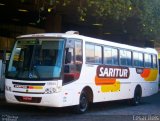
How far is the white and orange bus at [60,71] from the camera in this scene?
47.8 ft

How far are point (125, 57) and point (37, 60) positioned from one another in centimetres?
602

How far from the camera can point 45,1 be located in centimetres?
1998

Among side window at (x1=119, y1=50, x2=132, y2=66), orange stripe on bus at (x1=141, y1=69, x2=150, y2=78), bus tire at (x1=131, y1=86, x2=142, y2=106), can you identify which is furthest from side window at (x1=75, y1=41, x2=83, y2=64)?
orange stripe on bus at (x1=141, y1=69, x2=150, y2=78)

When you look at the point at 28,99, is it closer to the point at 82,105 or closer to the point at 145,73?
the point at 82,105

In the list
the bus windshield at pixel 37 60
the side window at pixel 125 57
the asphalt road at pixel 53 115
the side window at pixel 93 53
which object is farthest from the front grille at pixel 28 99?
the side window at pixel 125 57

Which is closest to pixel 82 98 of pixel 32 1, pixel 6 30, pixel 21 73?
pixel 21 73

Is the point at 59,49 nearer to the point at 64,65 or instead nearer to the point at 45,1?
the point at 64,65

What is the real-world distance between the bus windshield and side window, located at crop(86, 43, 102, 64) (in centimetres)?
161

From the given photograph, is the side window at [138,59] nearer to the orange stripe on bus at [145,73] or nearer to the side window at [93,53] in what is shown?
the orange stripe on bus at [145,73]

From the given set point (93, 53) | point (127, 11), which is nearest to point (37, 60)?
point (93, 53)

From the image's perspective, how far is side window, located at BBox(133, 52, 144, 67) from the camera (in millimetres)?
21000

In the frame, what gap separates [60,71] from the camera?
14641mm

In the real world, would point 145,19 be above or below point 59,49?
above

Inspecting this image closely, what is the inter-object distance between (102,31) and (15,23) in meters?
9.02
